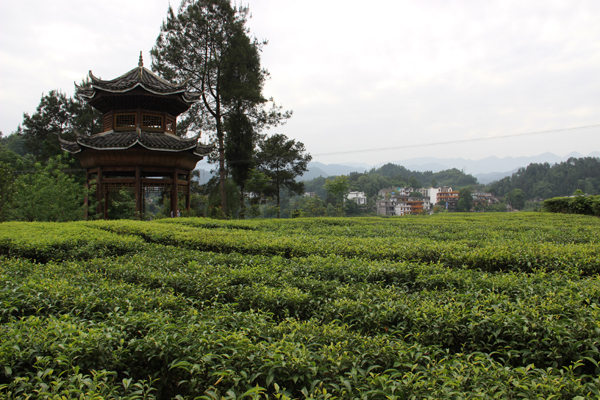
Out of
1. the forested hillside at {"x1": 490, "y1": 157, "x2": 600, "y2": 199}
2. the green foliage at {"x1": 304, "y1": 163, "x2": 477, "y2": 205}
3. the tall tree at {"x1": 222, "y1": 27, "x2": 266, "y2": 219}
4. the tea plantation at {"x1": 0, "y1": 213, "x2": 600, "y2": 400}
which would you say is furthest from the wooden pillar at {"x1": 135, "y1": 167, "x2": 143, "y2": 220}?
the forested hillside at {"x1": 490, "y1": 157, "x2": 600, "y2": 199}

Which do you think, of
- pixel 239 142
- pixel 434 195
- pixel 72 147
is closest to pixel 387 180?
pixel 434 195

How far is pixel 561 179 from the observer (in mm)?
78000

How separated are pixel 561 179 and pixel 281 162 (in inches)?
3180

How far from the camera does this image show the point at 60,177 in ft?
43.4

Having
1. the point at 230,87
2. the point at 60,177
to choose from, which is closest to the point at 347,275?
the point at 60,177

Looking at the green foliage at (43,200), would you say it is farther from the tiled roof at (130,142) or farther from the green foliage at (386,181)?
the green foliage at (386,181)

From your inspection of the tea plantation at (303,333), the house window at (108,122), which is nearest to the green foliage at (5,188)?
the house window at (108,122)

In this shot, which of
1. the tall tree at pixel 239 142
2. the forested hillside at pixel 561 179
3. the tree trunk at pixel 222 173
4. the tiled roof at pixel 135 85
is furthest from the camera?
the forested hillside at pixel 561 179

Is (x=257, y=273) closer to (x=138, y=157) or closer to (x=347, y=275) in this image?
(x=347, y=275)

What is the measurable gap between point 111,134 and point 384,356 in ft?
51.8

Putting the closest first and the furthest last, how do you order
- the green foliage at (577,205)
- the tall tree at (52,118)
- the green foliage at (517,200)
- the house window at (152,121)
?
the house window at (152,121) → the green foliage at (577,205) → the tall tree at (52,118) → the green foliage at (517,200)

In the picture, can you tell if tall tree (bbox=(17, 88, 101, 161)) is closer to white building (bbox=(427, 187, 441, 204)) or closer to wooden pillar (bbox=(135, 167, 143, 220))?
wooden pillar (bbox=(135, 167, 143, 220))

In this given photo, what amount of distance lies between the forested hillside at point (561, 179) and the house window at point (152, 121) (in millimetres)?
84292

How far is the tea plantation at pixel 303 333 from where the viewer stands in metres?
1.91
